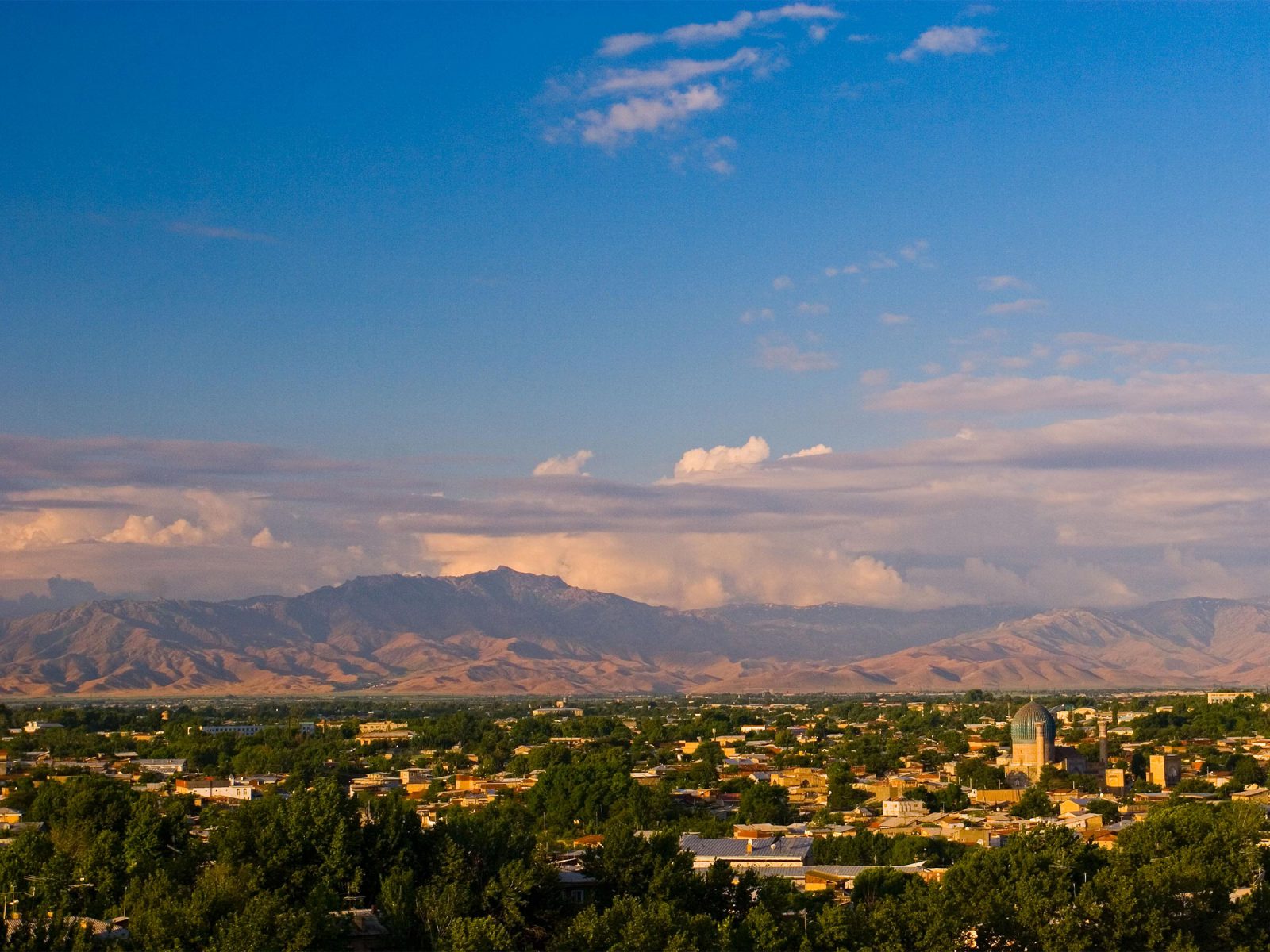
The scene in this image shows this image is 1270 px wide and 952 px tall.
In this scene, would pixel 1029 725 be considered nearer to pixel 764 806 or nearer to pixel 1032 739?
pixel 1032 739

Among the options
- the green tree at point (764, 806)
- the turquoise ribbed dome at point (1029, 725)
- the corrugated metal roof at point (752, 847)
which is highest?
the turquoise ribbed dome at point (1029, 725)

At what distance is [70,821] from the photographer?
47688 millimetres

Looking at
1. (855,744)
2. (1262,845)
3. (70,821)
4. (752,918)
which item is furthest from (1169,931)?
(855,744)

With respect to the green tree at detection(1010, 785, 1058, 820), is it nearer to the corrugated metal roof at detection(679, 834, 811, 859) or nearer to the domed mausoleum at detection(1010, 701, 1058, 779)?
the corrugated metal roof at detection(679, 834, 811, 859)

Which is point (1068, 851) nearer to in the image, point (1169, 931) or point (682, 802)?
point (1169, 931)

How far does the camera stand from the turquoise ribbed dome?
292ft

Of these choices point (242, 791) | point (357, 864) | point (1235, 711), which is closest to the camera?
point (357, 864)

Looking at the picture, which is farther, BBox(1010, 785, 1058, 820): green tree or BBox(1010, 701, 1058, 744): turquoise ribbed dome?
BBox(1010, 701, 1058, 744): turquoise ribbed dome

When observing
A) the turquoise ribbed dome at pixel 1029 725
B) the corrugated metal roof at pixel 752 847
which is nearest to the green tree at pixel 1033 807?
the corrugated metal roof at pixel 752 847

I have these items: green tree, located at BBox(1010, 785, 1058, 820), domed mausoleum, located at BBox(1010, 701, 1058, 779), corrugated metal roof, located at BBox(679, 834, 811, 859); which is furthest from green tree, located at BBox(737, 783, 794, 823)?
domed mausoleum, located at BBox(1010, 701, 1058, 779)

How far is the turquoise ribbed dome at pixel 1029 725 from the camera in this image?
292 ft

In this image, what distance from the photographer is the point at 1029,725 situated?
88.9m

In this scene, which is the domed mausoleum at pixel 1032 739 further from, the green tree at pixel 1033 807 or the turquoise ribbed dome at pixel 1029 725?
the green tree at pixel 1033 807

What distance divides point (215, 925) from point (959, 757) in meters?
71.7
